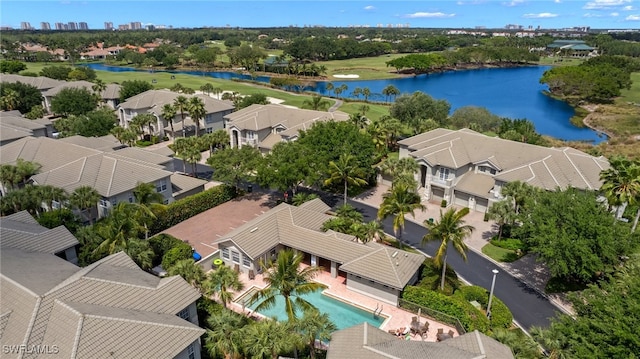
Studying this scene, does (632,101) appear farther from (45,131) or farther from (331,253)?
(45,131)

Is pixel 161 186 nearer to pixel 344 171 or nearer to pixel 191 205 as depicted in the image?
pixel 191 205

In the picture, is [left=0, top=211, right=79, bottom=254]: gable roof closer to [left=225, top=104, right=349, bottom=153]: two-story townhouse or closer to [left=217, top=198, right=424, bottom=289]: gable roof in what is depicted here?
[left=217, top=198, right=424, bottom=289]: gable roof

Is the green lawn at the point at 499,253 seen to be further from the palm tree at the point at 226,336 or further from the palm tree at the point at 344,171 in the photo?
the palm tree at the point at 226,336

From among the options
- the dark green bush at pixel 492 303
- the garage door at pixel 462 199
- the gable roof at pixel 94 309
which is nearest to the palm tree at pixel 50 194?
the gable roof at pixel 94 309

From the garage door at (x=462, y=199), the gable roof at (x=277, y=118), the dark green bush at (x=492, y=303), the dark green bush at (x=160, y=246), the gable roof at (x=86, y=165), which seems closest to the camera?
the dark green bush at (x=492, y=303)

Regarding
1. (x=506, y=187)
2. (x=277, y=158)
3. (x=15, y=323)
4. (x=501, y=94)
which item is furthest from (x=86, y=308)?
(x=501, y=94)

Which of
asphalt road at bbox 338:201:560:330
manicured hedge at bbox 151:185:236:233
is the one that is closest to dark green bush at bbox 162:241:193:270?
manicured hedge at bbox 151:185:236:233
